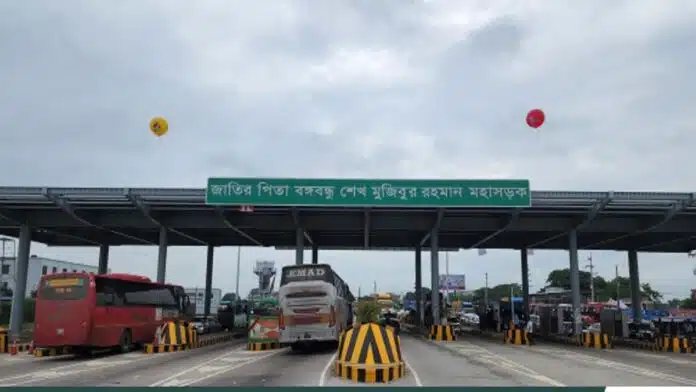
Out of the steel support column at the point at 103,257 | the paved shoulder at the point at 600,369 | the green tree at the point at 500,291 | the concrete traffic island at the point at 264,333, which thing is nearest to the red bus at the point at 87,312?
the concrete traffic island at the point at 264,333

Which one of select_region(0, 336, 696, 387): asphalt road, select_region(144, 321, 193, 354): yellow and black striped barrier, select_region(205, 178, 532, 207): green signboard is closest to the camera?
select_region(0, 336, 696, 387): asphalt road

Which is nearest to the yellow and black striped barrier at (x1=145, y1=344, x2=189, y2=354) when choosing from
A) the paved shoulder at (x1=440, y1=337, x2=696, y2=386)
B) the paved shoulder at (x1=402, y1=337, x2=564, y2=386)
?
the paved shoulder at (x1=402, y1=337, x2=564, y2=386)

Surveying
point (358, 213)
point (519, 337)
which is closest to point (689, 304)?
point (519, 337)

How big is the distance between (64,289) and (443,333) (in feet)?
60.5

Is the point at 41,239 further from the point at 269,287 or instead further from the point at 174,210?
the point at 269,287

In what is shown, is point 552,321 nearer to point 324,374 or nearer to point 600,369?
point 600,369

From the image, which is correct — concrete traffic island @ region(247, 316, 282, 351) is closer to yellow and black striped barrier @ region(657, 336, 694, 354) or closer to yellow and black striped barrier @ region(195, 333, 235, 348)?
yellow and black striped barrier @ region(195, 333, 235, 348)

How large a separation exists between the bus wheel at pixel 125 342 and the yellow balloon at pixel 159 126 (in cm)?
766

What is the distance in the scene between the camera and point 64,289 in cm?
2022

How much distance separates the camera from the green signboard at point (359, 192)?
94.0 feet

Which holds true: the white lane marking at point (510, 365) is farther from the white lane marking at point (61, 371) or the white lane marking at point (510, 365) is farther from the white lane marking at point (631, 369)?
the white lane marking at point (61, 371)

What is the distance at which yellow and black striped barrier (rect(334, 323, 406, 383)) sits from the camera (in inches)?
501

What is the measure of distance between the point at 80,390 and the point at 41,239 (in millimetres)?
37171

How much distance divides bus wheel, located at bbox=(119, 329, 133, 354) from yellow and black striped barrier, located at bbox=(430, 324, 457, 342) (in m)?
15.3
